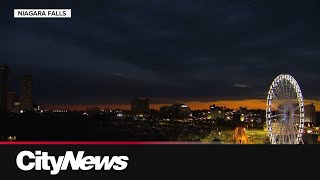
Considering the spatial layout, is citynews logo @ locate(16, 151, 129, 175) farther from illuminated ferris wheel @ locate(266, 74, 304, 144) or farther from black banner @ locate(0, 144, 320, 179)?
illuminated ferris wheel @ locate(266, 74, 304, 144)

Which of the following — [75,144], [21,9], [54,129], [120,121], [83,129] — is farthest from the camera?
[120,121]

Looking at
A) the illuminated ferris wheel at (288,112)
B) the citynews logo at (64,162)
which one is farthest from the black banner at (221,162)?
the illuminated ferris wheel at (288,112)

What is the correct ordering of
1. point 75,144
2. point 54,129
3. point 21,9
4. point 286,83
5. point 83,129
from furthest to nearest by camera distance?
point 83,129 → point 54,129 → point 286,83 → point 21,9 → point 75,144

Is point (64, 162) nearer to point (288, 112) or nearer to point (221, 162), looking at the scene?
point (221, 162)

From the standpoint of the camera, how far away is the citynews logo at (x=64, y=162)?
22.8ft

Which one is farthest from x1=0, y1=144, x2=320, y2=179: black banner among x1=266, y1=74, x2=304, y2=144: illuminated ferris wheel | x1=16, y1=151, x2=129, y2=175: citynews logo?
x1=266, y1=74, x2=304, y2=144: illuminated ferris wheel

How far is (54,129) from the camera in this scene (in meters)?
24.9

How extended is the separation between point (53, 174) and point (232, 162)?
2.79 metres

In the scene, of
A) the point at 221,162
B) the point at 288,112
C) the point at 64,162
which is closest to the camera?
the point at 64,162

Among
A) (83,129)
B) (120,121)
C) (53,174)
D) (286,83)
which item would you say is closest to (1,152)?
(53,174)

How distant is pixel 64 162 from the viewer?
7.00 meters

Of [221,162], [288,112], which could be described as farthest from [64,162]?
[288,112]

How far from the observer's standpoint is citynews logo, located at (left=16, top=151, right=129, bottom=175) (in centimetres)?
694

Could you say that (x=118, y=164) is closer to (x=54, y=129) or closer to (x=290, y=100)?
(x=290, y=100)
